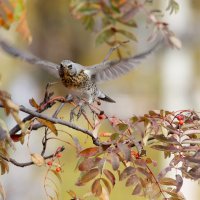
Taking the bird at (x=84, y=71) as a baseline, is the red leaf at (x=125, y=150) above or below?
below

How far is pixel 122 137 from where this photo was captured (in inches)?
62.5

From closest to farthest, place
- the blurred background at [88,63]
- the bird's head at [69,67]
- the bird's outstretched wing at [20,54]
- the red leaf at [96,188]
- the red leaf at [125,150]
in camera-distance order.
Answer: the red leaf at [125,150], the red leaf at [96,188], the bird's outstretched wing at [20,54], the bird's head at [69,67], the blurred background at [88,63]

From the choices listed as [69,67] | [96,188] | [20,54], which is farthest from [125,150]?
[69,67]

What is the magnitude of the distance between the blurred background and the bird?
3.96 metres

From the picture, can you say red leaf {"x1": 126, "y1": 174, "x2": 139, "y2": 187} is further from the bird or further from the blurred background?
the blurred background

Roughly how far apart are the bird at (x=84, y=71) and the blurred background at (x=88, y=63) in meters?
3.96

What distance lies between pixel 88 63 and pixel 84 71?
7431mm

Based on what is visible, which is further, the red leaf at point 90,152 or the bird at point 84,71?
the bird at point 84,71

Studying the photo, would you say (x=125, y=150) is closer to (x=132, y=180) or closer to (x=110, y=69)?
(x=132, y=180)

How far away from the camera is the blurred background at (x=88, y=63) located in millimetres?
7156

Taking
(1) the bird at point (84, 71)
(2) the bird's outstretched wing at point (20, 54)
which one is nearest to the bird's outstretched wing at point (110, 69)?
(1) the bird at point (84, 71)

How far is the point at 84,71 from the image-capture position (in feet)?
7.41

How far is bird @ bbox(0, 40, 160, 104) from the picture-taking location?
2.09 metres

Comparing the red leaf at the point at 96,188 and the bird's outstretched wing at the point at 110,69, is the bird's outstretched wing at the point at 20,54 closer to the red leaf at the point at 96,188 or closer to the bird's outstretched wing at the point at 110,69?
the bird's outstretched wing at the point at 110,69
